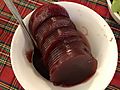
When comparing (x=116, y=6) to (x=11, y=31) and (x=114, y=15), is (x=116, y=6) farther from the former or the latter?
(x=11, y=31)

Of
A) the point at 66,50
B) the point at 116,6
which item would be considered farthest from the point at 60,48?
the point at 116,6

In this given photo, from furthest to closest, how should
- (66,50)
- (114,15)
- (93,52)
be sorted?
(114,15)
(93,52)
(66,50)

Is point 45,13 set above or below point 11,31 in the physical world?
above

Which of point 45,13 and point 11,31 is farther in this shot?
point 11,31

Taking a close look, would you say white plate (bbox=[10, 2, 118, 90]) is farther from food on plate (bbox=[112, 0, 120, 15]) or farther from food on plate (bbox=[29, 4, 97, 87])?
food on plate (bbox=[112, 0, 120, 15])

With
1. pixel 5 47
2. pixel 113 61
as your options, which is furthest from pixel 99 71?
pixel 5 47

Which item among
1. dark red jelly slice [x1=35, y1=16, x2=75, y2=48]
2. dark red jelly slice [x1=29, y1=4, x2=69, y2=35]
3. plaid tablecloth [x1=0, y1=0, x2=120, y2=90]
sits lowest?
plaid tablecloth [x1=0, y1=0, x2=120, y2=90]

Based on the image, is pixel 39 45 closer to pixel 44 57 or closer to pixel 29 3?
pixel 44 57

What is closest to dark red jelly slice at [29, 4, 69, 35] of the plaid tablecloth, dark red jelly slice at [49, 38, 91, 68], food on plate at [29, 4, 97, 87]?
food on plate at [29, 4, 97, 87]
